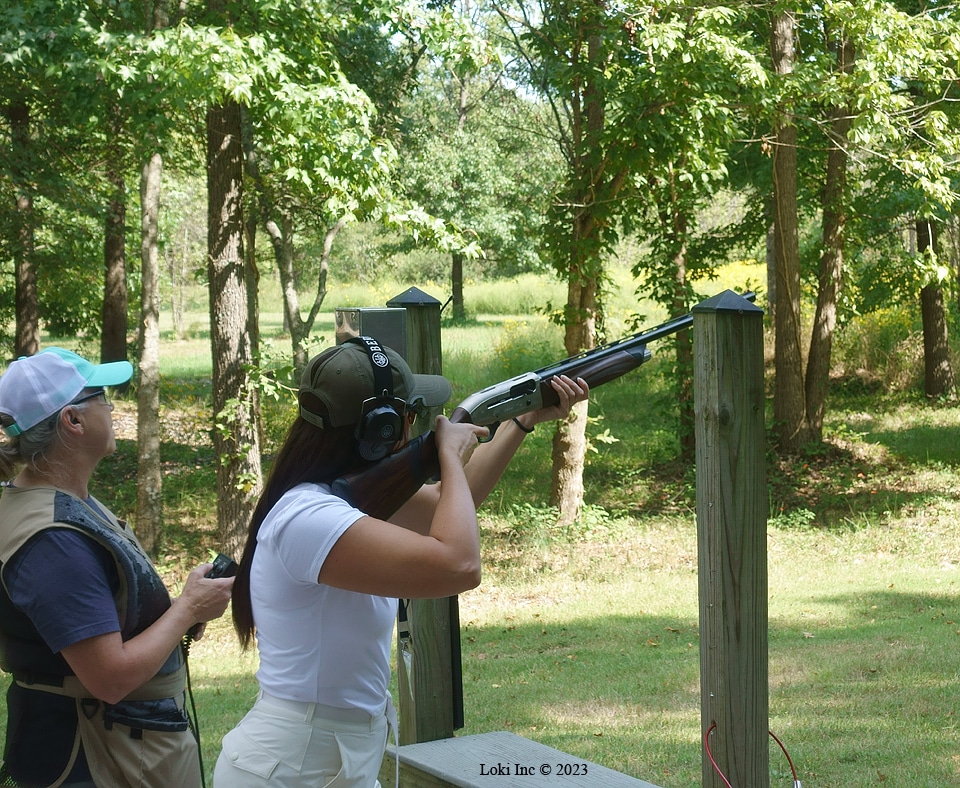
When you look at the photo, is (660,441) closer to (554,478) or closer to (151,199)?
(554,478)

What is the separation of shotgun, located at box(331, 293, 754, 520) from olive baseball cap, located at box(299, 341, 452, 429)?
145 mm

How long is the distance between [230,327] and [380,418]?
9.96 metres

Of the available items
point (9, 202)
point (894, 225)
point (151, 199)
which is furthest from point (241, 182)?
point (894, 225)

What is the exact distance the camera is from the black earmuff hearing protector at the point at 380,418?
7.33 feet

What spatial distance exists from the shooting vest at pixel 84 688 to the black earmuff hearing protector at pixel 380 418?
0.69 metres

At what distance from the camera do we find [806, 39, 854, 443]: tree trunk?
14508 millimetres

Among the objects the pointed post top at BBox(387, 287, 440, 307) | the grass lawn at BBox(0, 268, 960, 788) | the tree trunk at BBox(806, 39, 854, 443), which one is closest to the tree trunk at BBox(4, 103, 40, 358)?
the grass lawn at BBox(0, 268, 960, 788)

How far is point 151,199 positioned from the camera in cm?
1308

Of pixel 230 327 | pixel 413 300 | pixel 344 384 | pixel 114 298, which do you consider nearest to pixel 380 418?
pixel 344 384

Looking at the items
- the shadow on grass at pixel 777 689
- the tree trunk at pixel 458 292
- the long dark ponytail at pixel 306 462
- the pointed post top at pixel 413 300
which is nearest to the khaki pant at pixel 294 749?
the long dark ponytail at pixel 306 462

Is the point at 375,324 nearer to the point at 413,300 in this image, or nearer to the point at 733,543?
the point at 413,300

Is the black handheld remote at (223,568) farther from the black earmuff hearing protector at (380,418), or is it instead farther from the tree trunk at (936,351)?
the tree trunk at (936,351)

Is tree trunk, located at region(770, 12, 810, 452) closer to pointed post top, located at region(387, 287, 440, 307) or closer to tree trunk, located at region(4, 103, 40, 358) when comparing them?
tree trunk, located at region(4, 103, 40, 358)

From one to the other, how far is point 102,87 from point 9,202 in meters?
5.19
